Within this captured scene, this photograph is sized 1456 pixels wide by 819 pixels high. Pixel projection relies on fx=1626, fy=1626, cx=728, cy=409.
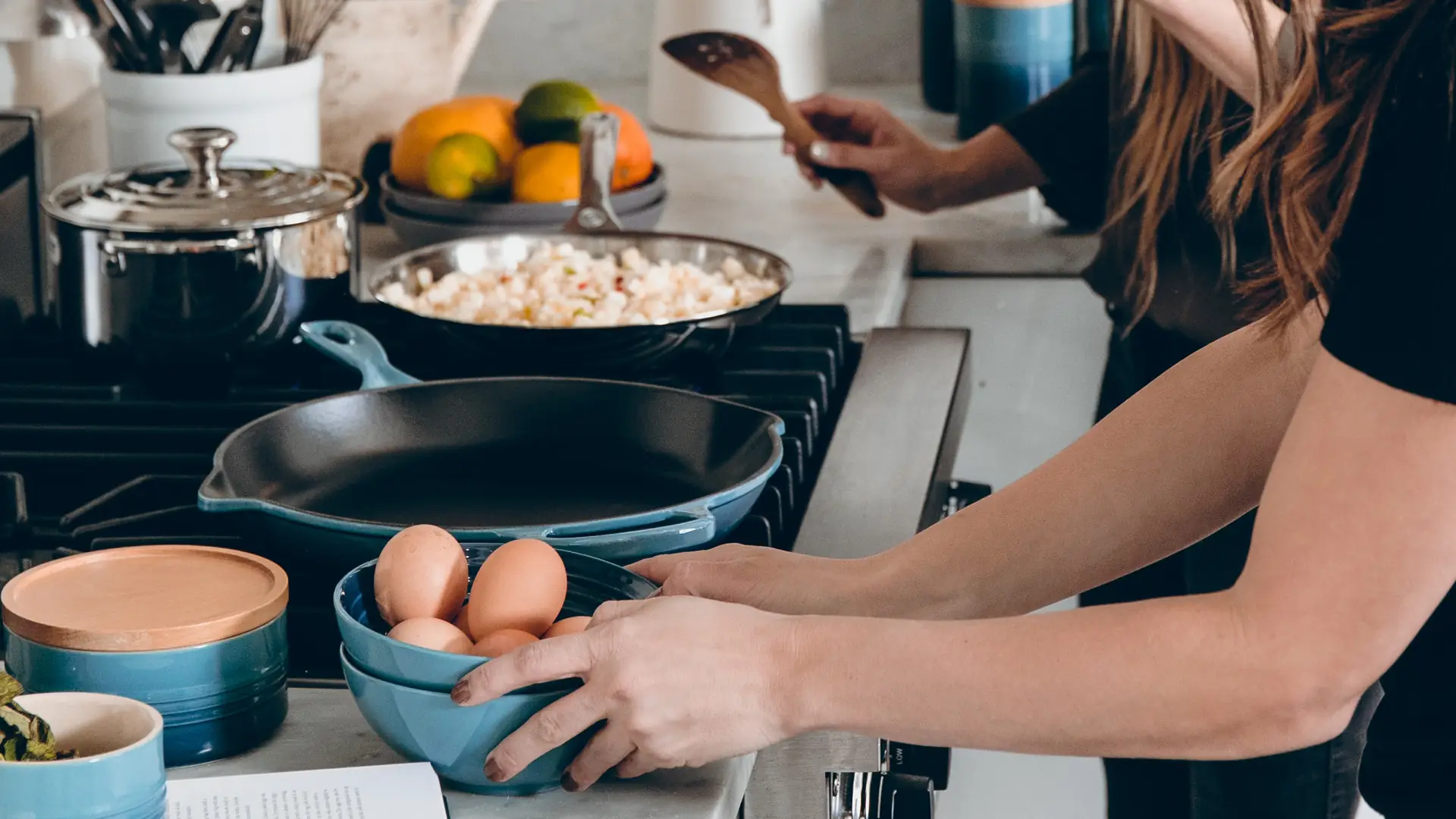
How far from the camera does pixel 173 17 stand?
59.7 inches

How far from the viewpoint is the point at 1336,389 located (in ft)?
2.14

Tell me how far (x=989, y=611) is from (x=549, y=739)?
312 millimetres

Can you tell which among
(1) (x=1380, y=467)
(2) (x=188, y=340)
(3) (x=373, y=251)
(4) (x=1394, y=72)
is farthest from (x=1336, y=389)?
(3) (x=373, y=251)

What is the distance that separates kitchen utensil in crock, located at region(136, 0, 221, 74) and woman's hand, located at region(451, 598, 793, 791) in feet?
3.22

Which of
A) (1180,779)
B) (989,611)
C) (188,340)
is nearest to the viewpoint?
(989,611)

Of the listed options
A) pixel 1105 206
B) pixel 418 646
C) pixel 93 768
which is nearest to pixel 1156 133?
pixel 1105 206

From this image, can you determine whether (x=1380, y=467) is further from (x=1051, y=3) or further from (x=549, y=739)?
(x=1051, y=3)

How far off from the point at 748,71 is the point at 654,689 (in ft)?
3.75

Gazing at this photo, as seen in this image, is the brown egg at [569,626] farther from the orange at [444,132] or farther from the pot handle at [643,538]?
the orange at [444,132]

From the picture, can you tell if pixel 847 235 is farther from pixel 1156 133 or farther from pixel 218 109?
pixel 218 109

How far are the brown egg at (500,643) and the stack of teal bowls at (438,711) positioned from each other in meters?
0.02

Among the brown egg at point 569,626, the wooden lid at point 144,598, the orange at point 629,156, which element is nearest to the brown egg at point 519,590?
the brown egg at point 569,626

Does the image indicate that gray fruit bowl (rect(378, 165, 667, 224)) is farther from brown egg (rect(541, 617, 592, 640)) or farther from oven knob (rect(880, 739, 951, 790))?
brown egg (rect(541, 617, 592, 640))

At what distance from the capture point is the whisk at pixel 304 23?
1692 mm
